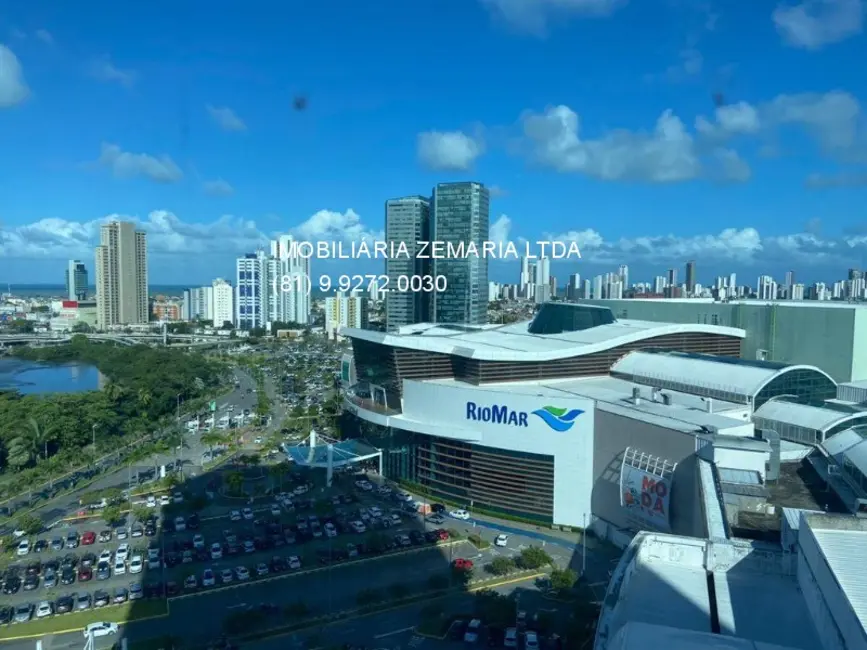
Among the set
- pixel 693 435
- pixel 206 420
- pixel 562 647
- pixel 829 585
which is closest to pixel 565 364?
pixel 693 435

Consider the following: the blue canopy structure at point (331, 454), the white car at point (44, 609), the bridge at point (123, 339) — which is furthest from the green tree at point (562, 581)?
the bridge at point (123, 339)

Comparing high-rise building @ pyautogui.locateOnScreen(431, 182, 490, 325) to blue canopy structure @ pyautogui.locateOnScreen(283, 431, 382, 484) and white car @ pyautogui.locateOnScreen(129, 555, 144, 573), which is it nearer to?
blue canopy structure @ pyautogui.locateOnScreen(283, 431, 382, 484)

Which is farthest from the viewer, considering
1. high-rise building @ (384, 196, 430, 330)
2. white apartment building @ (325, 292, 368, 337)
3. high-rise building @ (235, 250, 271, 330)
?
high-rise building @ (235, 250, 271, 330)

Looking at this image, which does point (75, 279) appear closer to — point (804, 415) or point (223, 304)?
point (223, 304)

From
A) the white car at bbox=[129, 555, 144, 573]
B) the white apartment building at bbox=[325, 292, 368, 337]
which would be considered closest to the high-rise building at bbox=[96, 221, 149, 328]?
the white apartment building at bbox=[325, 292, 368, 337]

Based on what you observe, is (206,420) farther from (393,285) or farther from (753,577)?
(753,577)

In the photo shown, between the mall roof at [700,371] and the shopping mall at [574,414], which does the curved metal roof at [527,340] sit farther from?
the mall roof at [700,371]

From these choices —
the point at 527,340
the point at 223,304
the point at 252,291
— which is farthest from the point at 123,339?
the point at 527,340
